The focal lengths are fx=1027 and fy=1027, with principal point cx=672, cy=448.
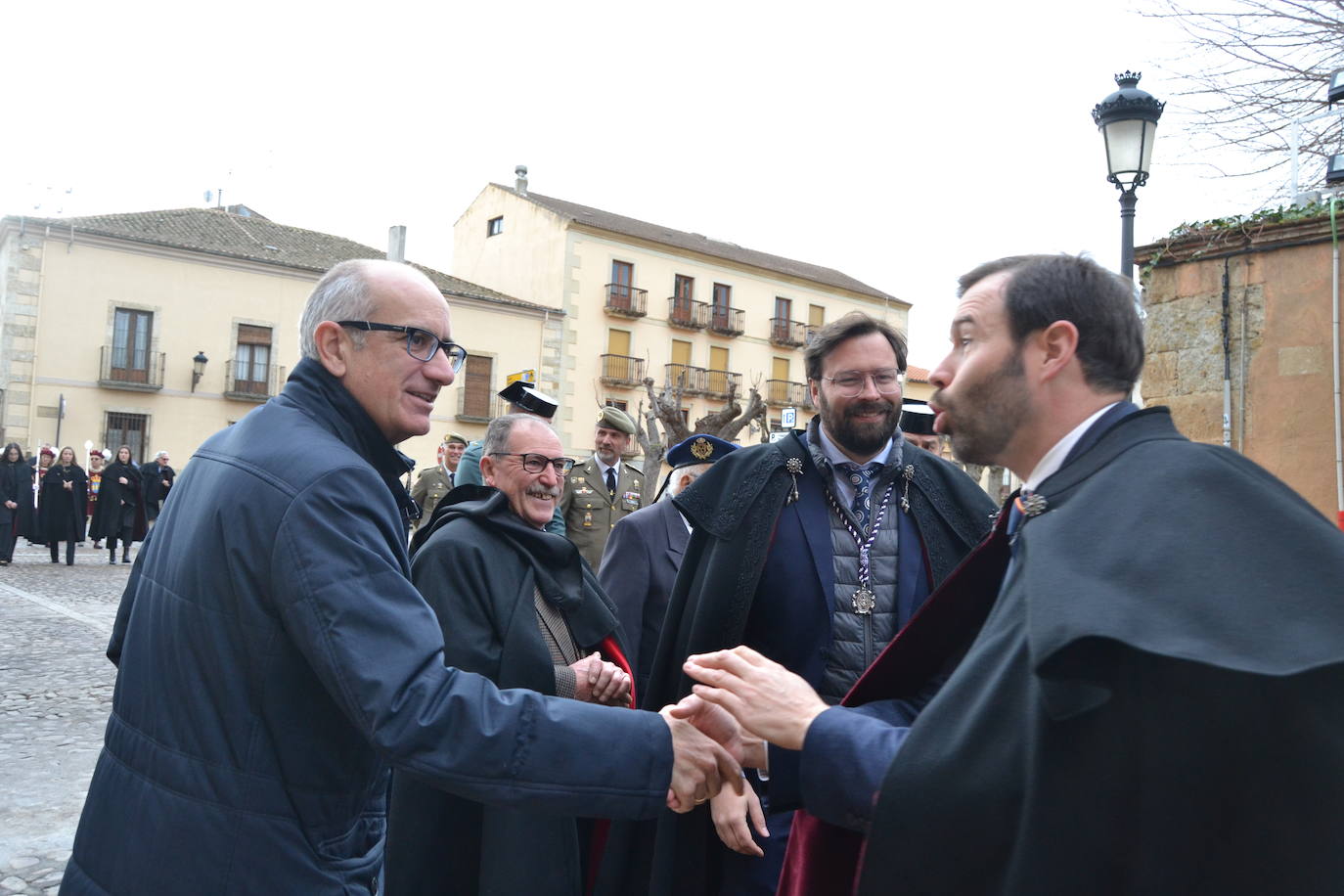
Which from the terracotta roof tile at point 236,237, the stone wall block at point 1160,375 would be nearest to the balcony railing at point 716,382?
the terracotta roof tile at point 236,237

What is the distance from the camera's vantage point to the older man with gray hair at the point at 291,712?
171cm

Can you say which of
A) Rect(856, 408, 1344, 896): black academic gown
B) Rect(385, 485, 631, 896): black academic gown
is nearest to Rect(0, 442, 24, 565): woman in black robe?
Rect(385, 485, 631, 896): black academic gown

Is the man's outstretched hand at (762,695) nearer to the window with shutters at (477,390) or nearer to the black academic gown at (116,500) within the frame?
the black academic gown at (116,500)

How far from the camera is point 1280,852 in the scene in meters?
1.24

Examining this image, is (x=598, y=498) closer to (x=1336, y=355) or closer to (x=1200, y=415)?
(x=1200, y=415)

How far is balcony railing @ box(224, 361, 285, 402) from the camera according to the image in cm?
3084

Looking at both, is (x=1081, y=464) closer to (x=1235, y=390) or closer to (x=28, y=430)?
(x=1235, y=390)

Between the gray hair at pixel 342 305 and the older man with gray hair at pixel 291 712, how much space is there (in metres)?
0.22

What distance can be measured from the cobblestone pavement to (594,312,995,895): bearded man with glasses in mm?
2496

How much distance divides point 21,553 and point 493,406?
18.5 m

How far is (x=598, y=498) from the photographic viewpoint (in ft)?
27.7

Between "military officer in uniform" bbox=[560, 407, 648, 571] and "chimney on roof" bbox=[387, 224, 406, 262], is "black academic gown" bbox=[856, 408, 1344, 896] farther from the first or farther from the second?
"chimney on roof" bbox=[387, 224, 406, 262]

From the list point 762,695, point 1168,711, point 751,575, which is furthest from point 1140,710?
point 751,575

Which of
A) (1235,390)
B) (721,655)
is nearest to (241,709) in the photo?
(721,655)
